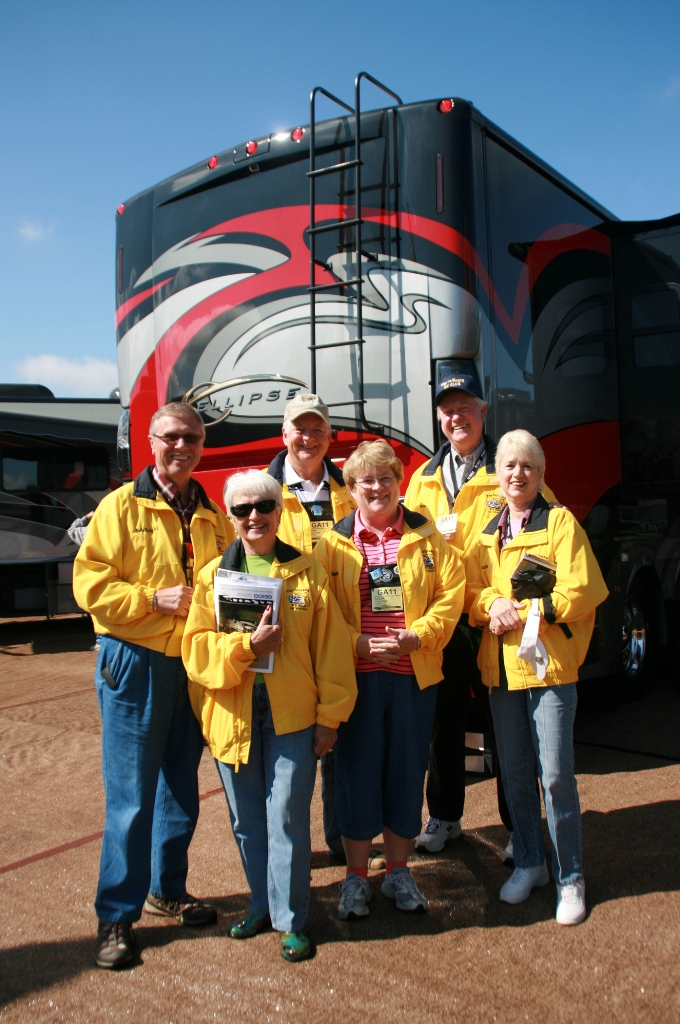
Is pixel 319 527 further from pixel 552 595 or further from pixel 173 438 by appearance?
pixel 552 595

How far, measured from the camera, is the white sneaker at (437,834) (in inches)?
138

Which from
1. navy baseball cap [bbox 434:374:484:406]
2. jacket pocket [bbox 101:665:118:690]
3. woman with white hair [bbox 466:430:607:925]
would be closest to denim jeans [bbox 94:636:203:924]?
jacket pocket [bbox 101:665:118:690]

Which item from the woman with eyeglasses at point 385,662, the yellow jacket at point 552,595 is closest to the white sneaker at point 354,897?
the woman with eyeglasses at point 385,662

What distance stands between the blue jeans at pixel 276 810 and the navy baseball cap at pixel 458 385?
157 cm

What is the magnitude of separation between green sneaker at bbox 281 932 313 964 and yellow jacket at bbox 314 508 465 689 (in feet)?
3.02

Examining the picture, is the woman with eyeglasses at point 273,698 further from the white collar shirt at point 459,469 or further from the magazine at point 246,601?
the white collar shirt at point 459,469

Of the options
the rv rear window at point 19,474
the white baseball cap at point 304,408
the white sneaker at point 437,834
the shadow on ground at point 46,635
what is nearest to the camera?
the white baseball cap at point 304,408

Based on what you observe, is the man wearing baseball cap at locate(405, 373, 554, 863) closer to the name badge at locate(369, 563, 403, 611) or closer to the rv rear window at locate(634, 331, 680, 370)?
the name badge at locate(369, 563, 403, 611)

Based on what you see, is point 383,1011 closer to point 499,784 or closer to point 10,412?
point 499,784

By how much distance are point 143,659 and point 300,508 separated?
93cm

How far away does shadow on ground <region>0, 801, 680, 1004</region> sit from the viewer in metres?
2.77

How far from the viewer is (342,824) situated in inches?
119

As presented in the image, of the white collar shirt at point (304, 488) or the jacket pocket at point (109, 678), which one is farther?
the white collar shirt at point (304, 488)

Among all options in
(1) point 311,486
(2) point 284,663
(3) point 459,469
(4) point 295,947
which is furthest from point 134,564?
(3) point 459,469
